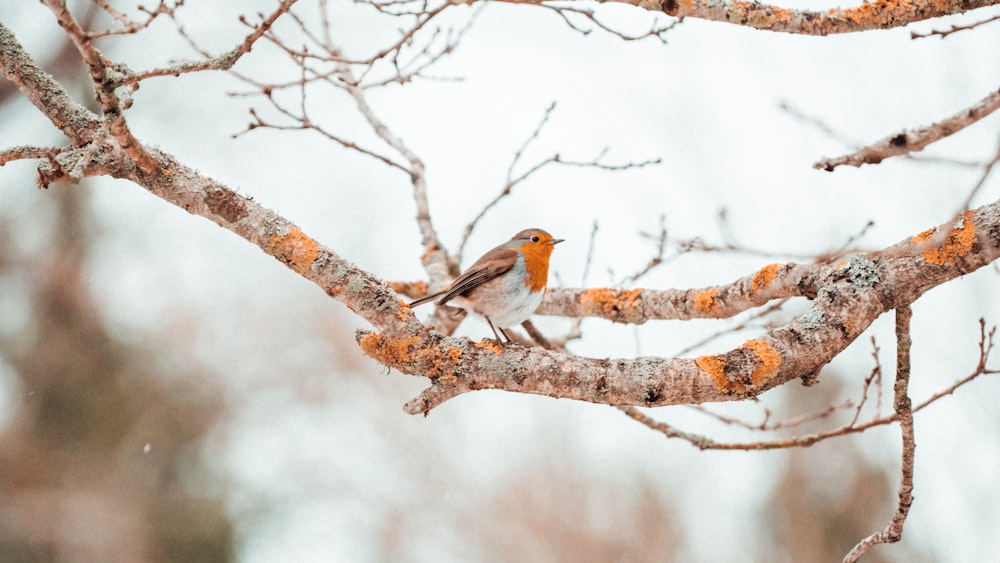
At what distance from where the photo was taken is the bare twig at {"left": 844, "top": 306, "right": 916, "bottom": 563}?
2.34 meters

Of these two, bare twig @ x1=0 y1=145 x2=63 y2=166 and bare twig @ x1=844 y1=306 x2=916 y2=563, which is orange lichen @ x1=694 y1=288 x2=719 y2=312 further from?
bare twig @ x1=0 y1=145 x2=63 y2=166

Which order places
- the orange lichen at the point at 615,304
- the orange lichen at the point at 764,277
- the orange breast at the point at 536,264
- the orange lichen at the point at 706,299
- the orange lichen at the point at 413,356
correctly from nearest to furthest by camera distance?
the orange lichen at the point at 413,356, the orange lichen at the point at 764,277, the orange lichen at the point at 706,299, the orange lichen at the point at 615,304, the orange breast at the point at 536,264

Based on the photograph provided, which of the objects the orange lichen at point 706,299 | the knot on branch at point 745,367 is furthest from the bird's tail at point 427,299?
the knot on branch at point 745,367

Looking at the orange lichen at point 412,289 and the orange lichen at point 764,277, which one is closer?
the orange lichen at point 764,277

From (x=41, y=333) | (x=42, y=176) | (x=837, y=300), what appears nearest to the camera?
(x=42, y=176)

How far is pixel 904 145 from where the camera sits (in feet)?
4.74

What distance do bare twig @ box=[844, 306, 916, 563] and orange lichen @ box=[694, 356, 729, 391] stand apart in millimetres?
536

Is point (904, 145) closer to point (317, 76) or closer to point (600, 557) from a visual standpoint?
point (317, 76)

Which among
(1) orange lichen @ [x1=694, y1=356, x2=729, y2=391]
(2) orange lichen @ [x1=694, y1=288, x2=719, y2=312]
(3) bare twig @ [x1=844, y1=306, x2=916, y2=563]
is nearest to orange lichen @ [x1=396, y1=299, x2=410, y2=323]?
(1) orange lichen @ [x1=694, y1=356, x2=729, y2=391]

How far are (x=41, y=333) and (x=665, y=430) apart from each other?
9.87 metres

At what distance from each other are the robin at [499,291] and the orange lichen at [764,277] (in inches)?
44.8

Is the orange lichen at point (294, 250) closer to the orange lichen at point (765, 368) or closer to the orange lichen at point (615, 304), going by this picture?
the orange lichen at point (765, 368)

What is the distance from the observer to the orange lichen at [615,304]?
3.71m

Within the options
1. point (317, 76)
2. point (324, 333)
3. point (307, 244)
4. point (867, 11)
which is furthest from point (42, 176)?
point (324, 333)
